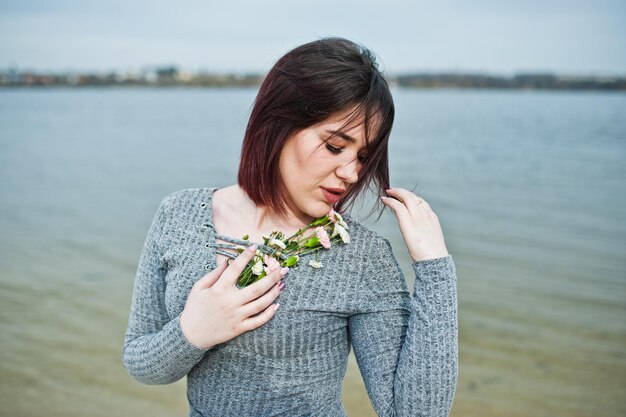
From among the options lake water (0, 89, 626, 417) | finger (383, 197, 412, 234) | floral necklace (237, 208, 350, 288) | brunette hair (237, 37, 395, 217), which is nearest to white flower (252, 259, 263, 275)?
floral necklace (237, 208, 350, 288)

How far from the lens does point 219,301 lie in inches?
64.2

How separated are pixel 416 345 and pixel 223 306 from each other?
1.57 ft

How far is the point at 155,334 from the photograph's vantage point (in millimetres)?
1807

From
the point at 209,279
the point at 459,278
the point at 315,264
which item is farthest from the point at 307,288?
the point at 459,278

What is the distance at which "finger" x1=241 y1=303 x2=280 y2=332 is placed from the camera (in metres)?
1.66

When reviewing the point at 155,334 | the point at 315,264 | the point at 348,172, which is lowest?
the point at 155,334

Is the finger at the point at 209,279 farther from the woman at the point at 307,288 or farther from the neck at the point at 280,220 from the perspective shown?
the neck at the point at 280,220

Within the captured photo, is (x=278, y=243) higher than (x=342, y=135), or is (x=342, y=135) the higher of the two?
(x=342, y=135)

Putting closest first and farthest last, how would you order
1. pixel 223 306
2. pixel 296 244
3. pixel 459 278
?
pixel 223 306 → pixel 296 244 → pixel 459 278

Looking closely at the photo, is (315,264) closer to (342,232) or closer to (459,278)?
(342,232)

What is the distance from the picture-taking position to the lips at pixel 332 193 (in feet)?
5.96

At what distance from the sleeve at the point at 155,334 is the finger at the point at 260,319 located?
133 millimetres

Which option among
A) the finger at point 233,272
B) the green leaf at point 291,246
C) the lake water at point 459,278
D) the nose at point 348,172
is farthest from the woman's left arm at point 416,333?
the lake water at point 459,278

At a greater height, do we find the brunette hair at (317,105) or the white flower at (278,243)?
the brunette hair at (317,105)
